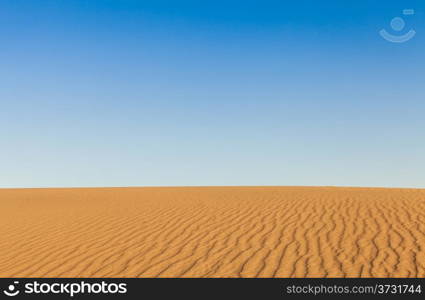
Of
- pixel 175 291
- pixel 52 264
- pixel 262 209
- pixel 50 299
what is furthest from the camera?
pixel 262 209

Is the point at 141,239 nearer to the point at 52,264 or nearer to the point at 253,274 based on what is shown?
the point at 52,264

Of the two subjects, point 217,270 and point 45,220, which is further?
point 45,220

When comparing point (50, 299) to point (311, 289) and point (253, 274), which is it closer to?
point (253, 274)

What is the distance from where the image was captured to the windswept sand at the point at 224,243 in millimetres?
7023

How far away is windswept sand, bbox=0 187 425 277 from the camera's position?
7.02 meters

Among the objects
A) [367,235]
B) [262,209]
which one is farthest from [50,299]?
[262,209]

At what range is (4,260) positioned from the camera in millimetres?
8266

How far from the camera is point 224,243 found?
885 centimetres

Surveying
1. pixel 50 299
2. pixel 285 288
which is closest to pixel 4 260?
pixel 50 299

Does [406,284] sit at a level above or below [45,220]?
below

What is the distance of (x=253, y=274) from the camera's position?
21.9 feet


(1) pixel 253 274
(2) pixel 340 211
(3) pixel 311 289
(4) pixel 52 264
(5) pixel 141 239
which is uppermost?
(2) pixel 340 211

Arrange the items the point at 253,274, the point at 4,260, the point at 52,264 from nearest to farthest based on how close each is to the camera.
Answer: the point at 253,274 → the point at 52,264 → the point at 4,260

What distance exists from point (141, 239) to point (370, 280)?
5.31 meters
